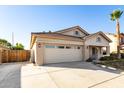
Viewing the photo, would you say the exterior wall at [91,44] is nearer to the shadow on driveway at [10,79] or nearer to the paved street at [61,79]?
the paved street at [61,79]

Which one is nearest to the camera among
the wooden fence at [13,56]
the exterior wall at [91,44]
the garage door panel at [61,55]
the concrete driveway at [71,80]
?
the concrete driveway at [71,80]

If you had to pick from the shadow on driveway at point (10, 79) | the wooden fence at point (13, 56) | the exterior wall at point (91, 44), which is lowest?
the shadow on driveway at point (10, 79)

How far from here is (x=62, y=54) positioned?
41.9ft

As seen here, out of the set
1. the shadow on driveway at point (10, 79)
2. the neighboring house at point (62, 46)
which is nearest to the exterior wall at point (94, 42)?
the neighboring house at point (62, 46)

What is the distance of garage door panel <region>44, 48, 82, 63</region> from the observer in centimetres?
1177

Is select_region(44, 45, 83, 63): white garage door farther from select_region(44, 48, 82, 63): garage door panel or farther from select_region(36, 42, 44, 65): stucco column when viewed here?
select_region(36, 42, 44, 65): stucco column

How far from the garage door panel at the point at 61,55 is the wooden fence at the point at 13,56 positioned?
782 cm

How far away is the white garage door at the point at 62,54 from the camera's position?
11.8 meters

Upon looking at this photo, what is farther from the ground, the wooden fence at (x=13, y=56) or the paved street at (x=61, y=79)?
the wooden fence at (x=13, y=56)

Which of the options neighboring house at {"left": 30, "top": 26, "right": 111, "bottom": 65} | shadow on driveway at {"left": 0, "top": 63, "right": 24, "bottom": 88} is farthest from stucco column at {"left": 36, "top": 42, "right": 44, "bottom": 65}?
shadow on driveway at {"left": 0, "top": 63, "right": 24, "bottom": 88}

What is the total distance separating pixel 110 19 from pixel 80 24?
5558mm

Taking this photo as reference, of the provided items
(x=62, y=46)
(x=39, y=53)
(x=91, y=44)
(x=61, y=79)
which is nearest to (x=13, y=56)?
(x=39, y=53)
